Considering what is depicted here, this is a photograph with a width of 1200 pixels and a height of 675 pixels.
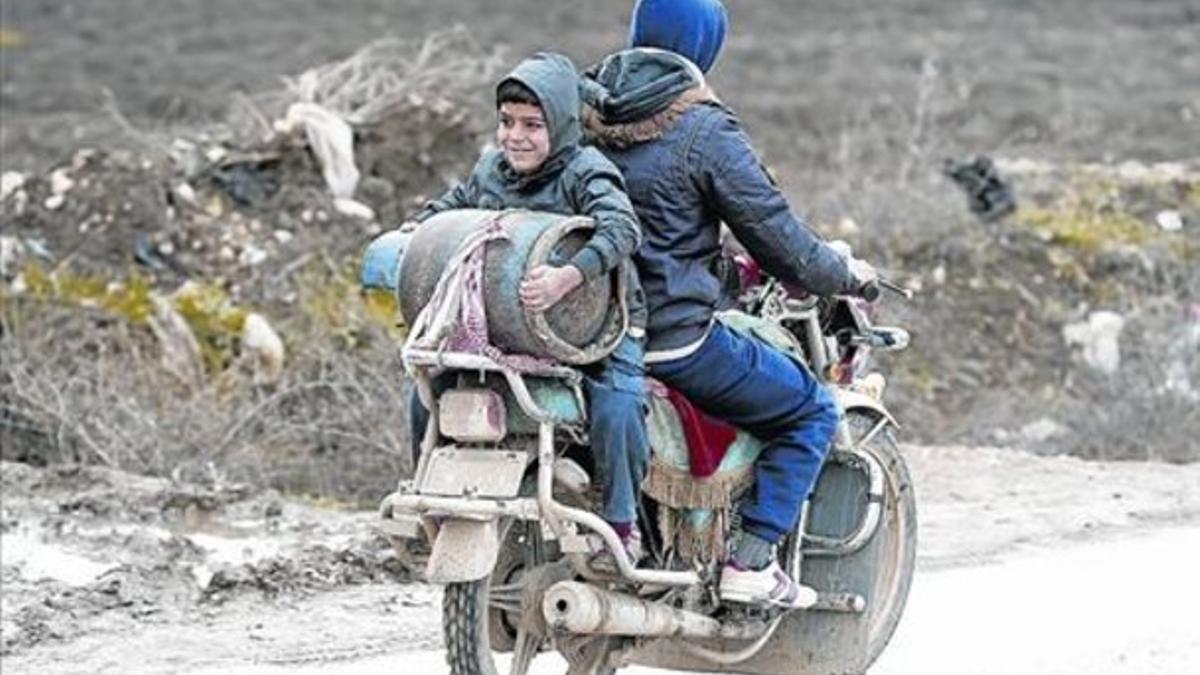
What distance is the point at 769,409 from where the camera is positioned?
26.2 feet

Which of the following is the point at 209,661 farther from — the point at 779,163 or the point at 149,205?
the point at 779,163

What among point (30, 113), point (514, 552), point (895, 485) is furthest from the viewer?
point (30, 113)

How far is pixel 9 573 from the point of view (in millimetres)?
11242

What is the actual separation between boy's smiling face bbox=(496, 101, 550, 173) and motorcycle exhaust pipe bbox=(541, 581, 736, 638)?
1.09 m

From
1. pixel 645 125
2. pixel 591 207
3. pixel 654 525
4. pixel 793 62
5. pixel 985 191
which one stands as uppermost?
pixel 645 125

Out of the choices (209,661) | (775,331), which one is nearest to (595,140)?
(775,331)

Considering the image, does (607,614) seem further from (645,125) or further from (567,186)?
(645,125)

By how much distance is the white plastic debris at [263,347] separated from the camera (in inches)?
578

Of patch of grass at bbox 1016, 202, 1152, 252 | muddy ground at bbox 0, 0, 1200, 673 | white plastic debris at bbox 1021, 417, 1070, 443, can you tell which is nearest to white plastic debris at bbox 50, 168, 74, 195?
muddy ground at bbox 0, 0, 1200, 673

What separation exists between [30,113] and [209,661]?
1580 centimetres

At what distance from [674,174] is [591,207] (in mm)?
443

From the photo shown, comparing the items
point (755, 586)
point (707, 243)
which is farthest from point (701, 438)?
point (707, 243)

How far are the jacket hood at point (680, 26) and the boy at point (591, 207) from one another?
0.46 meters

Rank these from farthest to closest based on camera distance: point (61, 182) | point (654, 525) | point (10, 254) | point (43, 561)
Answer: point (61, 182)
point (10, 254)
point (43, 561)
point (654, 525)
